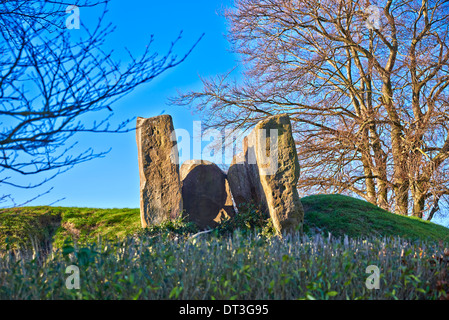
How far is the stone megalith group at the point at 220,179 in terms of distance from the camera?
269 inches

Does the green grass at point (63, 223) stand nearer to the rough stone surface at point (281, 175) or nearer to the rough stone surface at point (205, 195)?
the rough stone surface at point (205, 195)

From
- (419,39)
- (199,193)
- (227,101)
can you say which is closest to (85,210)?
(199,193)

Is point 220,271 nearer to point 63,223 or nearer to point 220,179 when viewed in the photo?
point 220,179

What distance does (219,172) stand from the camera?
9.01 metres

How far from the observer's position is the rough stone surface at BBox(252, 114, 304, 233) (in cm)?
679

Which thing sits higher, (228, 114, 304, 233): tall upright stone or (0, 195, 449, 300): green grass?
(228, 114, 304, 233): tall upright stone

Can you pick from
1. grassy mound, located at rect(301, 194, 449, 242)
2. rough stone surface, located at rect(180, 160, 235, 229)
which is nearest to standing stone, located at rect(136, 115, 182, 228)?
rough stone surface, located at rect(180, 160, 235, 229)

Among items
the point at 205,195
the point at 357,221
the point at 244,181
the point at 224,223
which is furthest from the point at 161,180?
the point at 357,221

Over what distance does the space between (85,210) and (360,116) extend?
884cm

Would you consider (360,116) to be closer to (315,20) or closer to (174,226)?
(315,20)

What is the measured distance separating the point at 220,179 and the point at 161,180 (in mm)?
1575

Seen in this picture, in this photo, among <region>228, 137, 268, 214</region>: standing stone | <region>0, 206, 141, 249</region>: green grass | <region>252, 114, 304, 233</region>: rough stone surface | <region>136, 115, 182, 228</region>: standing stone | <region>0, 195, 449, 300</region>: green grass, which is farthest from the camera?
<region>0, 206, 141, 249</region>: green grass

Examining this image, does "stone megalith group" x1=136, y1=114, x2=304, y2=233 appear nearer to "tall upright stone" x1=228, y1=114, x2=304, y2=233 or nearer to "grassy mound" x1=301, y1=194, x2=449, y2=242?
"tall upright stone" x1=228, y1=114, x2=304, y2=233
